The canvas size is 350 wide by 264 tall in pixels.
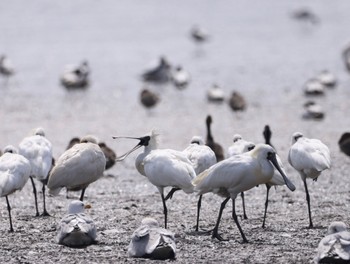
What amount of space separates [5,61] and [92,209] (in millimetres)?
20690

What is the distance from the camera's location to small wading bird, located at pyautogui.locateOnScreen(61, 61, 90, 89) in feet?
99.5

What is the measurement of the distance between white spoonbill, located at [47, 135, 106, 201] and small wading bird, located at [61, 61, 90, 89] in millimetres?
17595

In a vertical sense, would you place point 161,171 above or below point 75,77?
below

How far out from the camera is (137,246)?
398 inches

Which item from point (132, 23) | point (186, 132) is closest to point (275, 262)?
point (186, 132)

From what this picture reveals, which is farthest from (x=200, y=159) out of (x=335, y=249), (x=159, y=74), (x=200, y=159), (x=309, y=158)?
(x=159, y=74)

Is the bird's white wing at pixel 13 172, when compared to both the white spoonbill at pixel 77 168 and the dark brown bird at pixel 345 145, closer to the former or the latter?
the white spoonbill at pixel 77 168

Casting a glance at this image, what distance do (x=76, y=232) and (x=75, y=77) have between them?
65.8 ft

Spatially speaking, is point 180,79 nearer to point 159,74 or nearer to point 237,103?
point 159,74

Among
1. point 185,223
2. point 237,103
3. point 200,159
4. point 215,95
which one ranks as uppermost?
point 215,95

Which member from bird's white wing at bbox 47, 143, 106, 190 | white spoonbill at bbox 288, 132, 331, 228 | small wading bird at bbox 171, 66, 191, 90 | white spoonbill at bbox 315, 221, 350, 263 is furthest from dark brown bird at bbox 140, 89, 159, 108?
white spoonbill at bbox 315, 221, 350, 263

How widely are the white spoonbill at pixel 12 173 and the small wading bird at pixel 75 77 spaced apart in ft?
59.8

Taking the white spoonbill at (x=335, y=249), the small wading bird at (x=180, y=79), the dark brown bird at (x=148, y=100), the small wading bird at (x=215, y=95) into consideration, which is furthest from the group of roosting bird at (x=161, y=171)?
the small wading bird at (x=180, y=79)

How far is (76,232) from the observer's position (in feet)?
35.3
